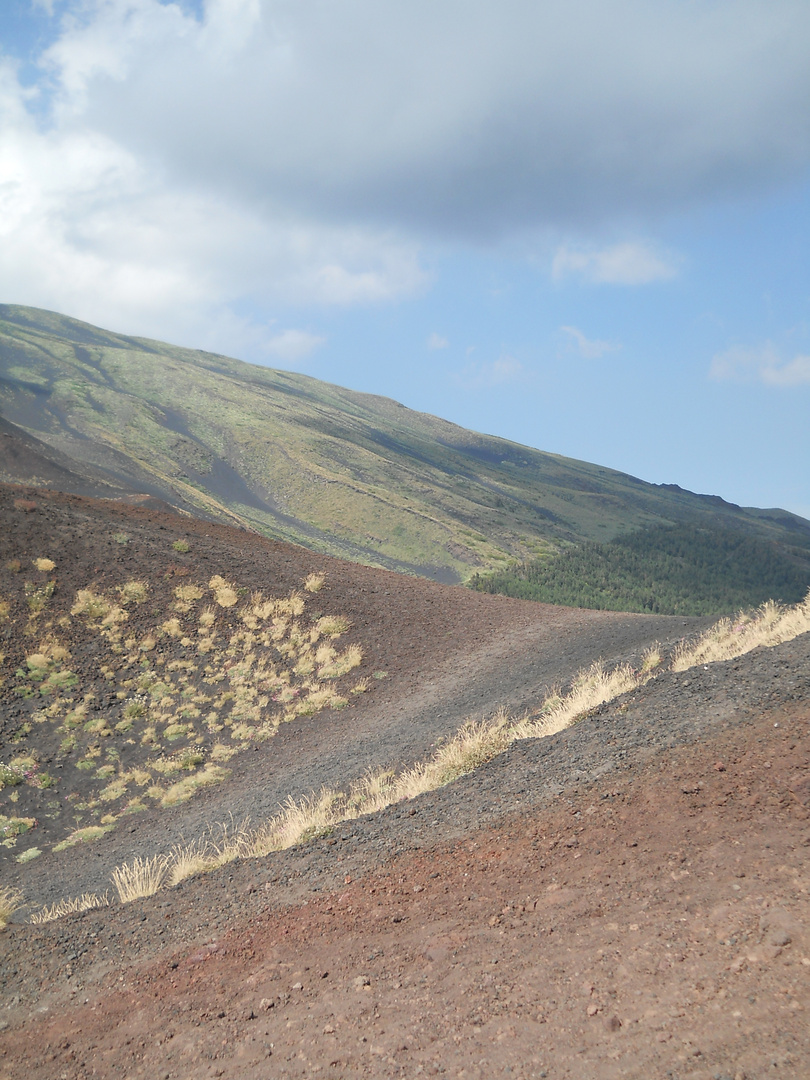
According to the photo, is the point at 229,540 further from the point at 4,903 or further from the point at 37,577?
the point at 4,903

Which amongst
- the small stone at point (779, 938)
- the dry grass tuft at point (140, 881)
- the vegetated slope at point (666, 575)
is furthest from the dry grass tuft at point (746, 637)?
the vegetated slope at point (666, 575)

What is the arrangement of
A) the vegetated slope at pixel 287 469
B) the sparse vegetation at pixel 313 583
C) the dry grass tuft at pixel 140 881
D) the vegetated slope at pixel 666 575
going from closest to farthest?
the dry grass tuft at pixel 140 881
the sparse vegetation at pixel 313 583
the vegetated slope at pixel 666 575
the vegetated slope at pixel 287 469

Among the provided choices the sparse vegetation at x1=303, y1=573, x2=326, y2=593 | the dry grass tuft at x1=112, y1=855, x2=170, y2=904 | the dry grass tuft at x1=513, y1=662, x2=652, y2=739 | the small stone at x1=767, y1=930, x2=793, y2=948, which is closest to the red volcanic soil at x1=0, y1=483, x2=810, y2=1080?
the small stone at x1=767, y1=930, x2=793, y2=948

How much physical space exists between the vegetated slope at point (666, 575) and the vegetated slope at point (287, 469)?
5.67m

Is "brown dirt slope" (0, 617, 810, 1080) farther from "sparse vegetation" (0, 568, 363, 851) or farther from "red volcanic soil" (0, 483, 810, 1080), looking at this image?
"sparse vegetation" (0, 568, 363, 851)

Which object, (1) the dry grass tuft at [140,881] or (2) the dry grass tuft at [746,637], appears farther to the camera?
(2) the dry grass tuft at [746,637]

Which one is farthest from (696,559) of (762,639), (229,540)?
(762,639)

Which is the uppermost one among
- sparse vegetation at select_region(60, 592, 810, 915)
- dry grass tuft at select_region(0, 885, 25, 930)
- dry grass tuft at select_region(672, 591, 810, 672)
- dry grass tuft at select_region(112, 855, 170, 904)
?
dry grass tuft at select_region(672, 591, 810, 672)

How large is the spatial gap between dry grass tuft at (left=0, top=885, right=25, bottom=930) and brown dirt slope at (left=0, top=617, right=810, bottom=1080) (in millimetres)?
599

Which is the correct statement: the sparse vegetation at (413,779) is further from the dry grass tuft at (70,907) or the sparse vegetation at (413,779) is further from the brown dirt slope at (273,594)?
the brown dirt slope at (273,594)

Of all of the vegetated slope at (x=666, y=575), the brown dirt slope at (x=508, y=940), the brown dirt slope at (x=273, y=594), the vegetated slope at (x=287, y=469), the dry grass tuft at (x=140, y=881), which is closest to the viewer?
the brown dirt slope at (x=508, y=940)

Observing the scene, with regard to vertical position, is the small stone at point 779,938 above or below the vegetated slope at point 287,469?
below

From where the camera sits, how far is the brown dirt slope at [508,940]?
396 cm

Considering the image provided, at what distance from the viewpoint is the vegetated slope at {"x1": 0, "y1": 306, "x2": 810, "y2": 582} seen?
7481cm
